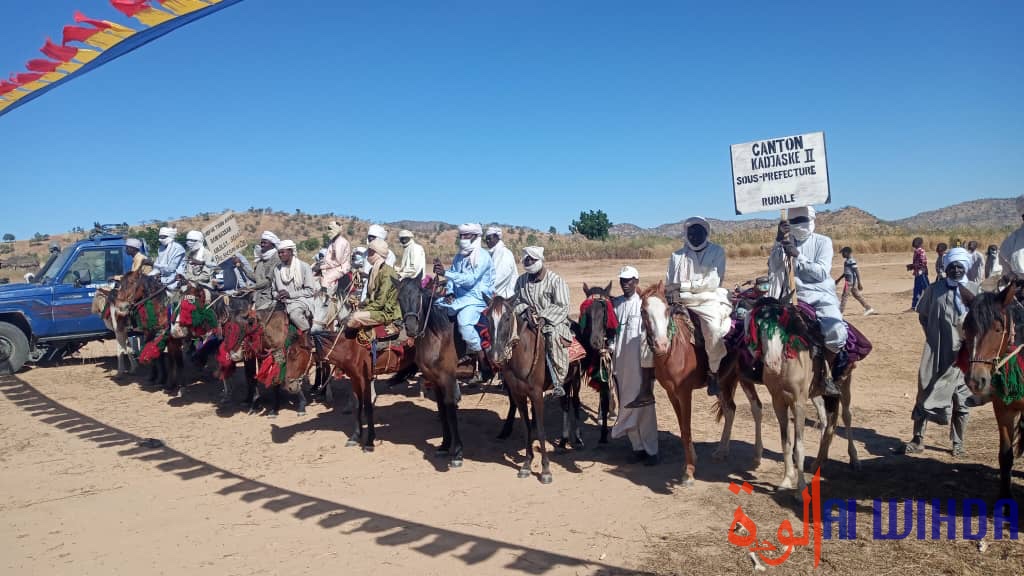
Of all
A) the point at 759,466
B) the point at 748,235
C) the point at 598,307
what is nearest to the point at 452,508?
the point at 598,307

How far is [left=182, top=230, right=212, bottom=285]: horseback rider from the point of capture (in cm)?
1381

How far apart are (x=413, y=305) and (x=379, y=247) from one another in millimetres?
1556

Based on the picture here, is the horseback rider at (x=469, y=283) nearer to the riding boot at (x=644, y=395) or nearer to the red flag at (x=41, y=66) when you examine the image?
the riding boot at (x=644, y=395)

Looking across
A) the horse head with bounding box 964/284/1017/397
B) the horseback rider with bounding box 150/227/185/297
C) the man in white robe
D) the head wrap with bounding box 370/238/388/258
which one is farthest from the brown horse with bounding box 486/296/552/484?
the horseback rider with bounding box 150/227/185/297

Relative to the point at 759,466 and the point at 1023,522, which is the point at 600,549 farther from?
the point at 1023,522

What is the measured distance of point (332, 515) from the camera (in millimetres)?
6738

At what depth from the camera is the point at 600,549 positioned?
5.68 meters

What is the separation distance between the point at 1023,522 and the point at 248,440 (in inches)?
388

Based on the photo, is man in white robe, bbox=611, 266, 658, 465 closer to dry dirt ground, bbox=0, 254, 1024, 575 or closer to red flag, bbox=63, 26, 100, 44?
dry dirt ground, bbox=0, 254, 1024, 575

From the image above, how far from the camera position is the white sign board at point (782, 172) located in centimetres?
686

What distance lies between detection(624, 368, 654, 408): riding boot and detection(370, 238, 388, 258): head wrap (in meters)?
4.30

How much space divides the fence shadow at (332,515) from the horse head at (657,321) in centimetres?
251

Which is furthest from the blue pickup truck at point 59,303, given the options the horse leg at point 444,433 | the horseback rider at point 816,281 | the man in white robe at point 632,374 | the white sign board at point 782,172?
the horseback rider at point 816,281

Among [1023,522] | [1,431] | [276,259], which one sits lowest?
[1023,522]
